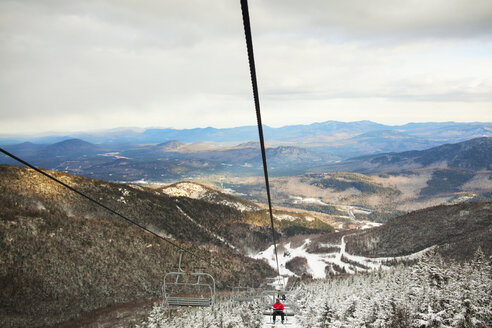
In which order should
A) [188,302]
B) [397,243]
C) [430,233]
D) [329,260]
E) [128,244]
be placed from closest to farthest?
[188,302]
[128,244]
[430,233]
[397,243]
[329,260]

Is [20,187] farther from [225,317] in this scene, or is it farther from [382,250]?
[382,250]

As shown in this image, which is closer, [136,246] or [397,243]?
[136,246]

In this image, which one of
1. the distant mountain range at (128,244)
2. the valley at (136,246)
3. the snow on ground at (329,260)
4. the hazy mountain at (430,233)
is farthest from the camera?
the snow on ground at (329,260)

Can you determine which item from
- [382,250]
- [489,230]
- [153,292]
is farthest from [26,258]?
[489,230]

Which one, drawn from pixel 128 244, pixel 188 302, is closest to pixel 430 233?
pixel 128 244

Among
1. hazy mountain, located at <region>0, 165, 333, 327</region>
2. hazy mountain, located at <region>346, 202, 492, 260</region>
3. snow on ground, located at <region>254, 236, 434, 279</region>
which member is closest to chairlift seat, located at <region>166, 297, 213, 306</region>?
hazy mountain, located at <region>0, 165, 333, 327</region>

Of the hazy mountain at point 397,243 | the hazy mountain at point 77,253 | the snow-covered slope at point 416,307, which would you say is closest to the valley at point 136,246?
the hazy mountain at point 77,253

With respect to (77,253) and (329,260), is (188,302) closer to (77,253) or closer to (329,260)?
(77,253)

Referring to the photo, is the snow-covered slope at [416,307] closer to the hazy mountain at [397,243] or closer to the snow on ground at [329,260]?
the snow on ground at [329,260]
